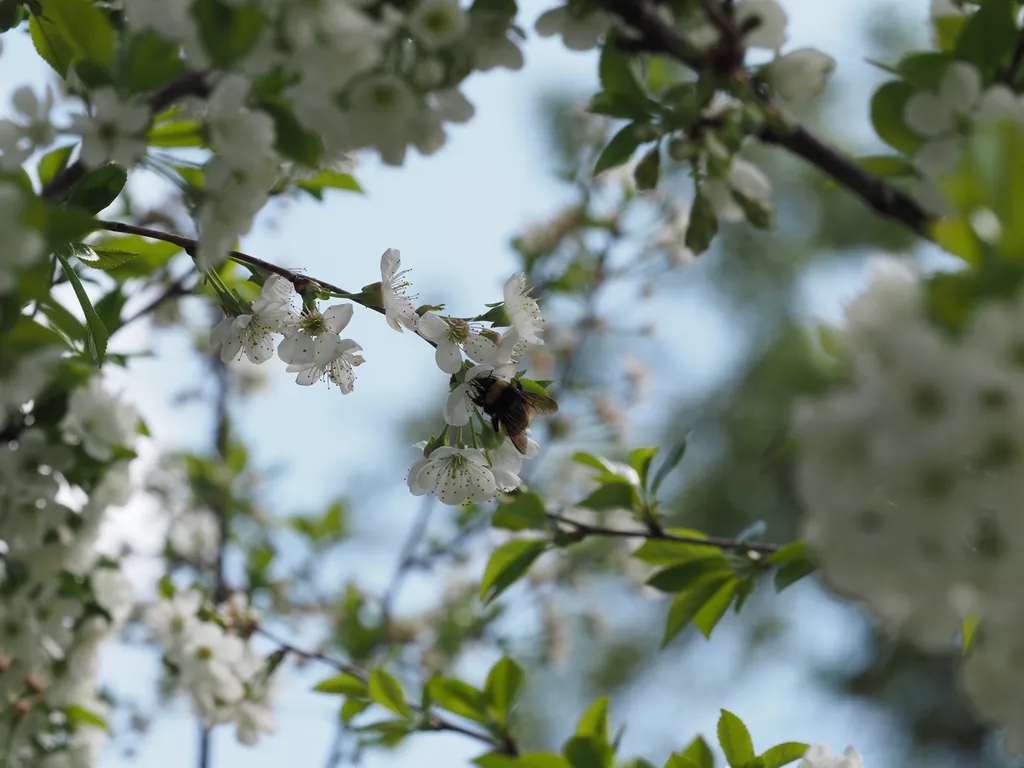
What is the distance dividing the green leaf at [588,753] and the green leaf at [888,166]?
675 millimetres

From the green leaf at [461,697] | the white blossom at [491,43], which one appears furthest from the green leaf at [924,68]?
the green leaf at [461,697]

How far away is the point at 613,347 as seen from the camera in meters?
5.21

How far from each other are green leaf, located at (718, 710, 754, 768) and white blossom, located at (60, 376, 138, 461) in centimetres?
83

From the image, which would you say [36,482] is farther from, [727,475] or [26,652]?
[727,475]

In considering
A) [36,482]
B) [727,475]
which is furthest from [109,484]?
[727,475]

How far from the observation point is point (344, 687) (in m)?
1.28

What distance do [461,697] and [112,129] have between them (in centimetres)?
84

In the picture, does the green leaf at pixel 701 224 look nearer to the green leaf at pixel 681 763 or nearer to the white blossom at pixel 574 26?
the white blossom at pixel 574 26

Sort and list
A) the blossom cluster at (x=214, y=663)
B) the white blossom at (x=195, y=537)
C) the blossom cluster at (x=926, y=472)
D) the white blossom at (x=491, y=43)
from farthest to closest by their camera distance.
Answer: the white blossom at (x=195, y=537) < the blossom cluster at (x=214, y=663) < the white blossom at (x=491, y=43) < the blossom cluster at (x=926, y=472)

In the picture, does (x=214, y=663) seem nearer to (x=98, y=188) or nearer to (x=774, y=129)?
(x=98, y=188)

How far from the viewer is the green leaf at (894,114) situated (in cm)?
77

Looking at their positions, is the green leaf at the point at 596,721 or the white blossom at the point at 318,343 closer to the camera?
the white blossom at the point at 318,343

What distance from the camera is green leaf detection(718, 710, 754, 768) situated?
105 cm

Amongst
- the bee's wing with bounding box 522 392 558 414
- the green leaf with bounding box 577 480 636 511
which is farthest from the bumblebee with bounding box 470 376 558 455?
the green leaf with bounding box 577 480 636 511
